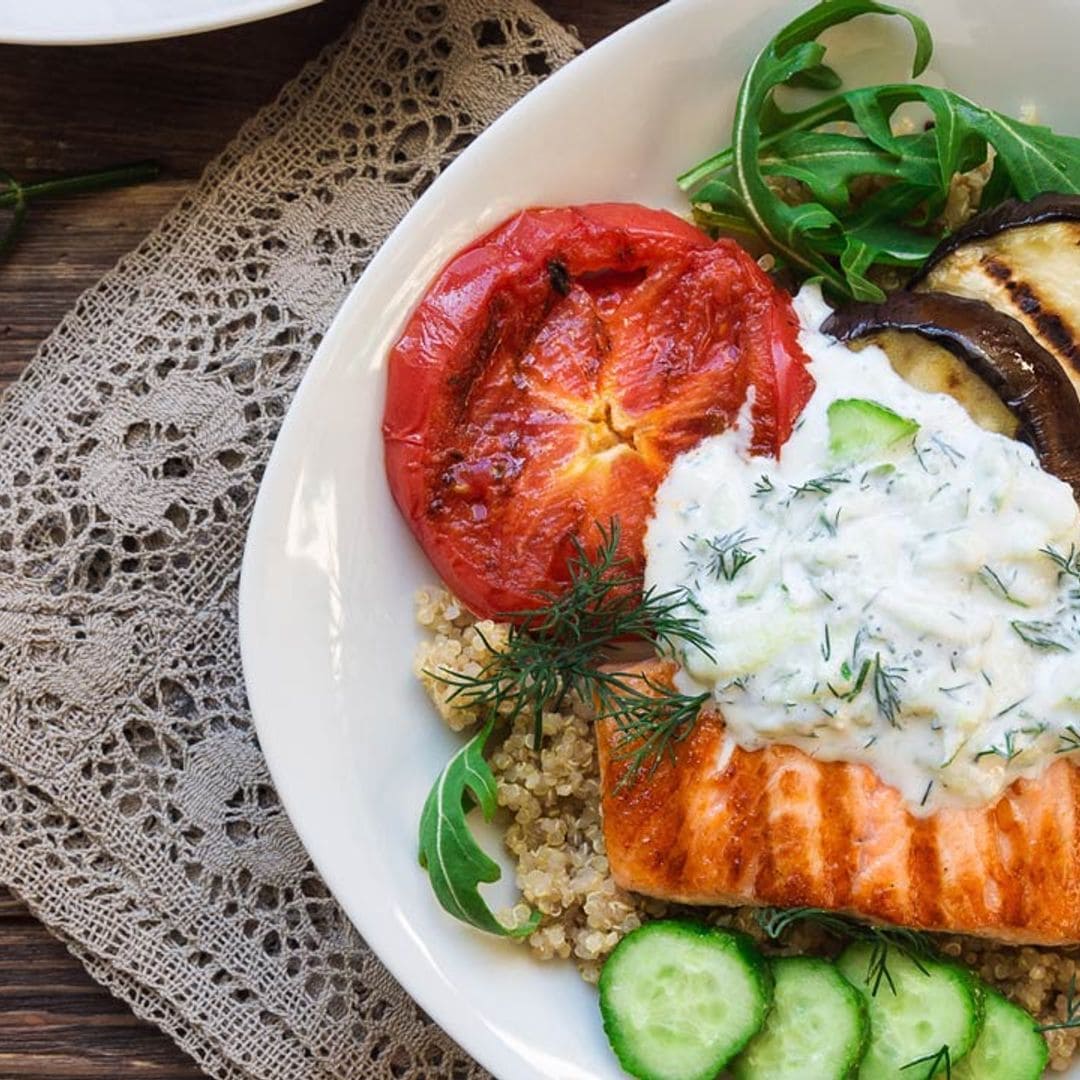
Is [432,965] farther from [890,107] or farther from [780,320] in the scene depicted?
[890,107]

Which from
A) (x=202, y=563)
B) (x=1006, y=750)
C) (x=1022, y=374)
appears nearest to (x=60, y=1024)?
(x=202, y=563)

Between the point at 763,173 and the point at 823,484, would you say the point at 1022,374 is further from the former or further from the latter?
the point at 763,173

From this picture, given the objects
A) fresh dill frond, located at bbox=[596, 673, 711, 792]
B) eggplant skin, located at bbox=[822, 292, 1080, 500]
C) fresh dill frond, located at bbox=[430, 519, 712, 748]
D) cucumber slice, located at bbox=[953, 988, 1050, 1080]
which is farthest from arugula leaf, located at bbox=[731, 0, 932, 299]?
cucumber slice, located at bbox=[953, 988, 1050, 1080]

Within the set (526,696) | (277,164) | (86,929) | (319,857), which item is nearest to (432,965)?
(319,857)

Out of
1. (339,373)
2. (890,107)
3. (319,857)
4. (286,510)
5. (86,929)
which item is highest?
(890,107)

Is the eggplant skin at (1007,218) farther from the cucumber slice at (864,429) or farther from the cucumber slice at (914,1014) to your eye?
the cucumber slice at (914,1014)
